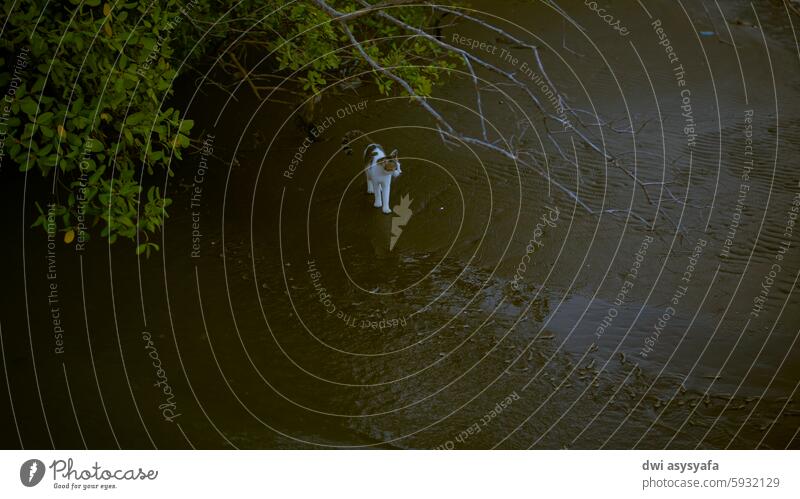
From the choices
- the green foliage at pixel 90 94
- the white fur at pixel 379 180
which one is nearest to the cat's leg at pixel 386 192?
the white fur at pixel 379 180

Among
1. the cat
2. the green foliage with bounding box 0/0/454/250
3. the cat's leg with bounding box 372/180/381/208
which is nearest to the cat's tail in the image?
the cat

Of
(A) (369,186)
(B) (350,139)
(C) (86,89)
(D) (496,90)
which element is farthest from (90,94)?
(D) (496,90)

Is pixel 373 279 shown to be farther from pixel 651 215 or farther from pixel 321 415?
pixel 651 215

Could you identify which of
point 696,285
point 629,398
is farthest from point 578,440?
point 696,285

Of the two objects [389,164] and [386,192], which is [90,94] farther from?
[386,192]

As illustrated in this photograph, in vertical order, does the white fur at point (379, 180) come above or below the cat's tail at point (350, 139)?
below

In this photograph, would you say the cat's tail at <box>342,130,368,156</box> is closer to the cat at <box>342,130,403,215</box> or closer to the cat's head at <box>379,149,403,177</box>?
the cat at <box>342,130,403,215</box>

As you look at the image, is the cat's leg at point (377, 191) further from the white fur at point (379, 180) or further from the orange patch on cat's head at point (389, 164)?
the orange patch on cat's head at point (389, 164)

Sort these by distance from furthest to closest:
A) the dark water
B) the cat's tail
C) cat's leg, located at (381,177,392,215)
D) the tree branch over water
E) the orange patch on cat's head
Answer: the cat's tail, cat's leg, located at (381,177,392,215), the orange patch on cat's head, the dark water, the tree branch over water
